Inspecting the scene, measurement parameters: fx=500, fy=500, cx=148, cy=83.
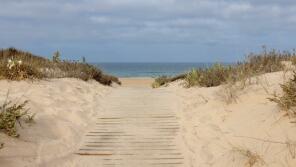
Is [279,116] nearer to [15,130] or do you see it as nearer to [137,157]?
[137,157]

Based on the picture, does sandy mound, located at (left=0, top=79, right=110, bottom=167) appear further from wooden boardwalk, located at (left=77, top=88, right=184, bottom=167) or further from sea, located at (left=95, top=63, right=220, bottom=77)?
sea, located at (left=95, top=63, right=220, bottom=77)

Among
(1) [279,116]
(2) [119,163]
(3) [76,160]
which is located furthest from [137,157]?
(1) [279,116]

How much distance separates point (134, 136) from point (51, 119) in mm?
1662

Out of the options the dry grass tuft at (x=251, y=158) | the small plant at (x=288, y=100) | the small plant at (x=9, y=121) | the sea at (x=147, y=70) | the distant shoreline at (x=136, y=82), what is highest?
the small plant at (x=288, y=100)

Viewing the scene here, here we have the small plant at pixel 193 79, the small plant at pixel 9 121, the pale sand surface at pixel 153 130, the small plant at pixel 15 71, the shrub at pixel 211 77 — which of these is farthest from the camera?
the small plant at pixel 193 79

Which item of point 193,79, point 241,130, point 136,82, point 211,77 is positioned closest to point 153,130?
point 241,130

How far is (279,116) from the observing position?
8.20 m

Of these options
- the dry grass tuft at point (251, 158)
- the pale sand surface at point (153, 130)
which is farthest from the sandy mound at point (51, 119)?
the dry grass tuft at point (251, 158)

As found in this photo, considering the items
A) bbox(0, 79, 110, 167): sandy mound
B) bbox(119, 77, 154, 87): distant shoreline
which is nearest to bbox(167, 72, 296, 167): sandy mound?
bbox(0, 79, 110, 167): sandy mound

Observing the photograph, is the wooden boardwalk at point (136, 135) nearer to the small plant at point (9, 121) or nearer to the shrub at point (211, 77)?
the small plant at point (9, 121)

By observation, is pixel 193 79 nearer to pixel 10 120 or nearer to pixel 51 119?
pixel 51 119

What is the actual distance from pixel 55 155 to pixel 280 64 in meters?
6.76

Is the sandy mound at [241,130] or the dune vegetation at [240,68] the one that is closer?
the sandy mound at [241,130]

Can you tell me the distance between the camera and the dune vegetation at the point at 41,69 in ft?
41.2
